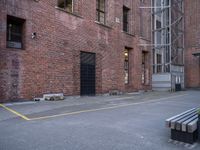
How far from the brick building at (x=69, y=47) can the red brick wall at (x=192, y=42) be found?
1013cm

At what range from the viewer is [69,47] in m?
14.9

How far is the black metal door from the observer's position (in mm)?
16094

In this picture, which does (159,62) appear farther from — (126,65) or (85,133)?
(85,133)

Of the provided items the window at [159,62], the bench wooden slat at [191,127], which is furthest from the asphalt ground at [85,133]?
the window at [159,62]

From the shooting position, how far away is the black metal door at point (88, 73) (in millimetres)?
16094

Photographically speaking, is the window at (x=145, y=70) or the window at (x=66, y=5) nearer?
the window at (x=66, y=5)

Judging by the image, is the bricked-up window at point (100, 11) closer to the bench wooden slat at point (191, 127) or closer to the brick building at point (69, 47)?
the brick building at point (69, 47)

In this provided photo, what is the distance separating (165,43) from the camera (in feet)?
87.0

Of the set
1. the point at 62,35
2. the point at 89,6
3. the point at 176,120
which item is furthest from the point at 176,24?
the point at 176,120

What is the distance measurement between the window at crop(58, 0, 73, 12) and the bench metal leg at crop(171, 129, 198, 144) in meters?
11.7

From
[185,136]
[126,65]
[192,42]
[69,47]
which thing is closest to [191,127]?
[185,136]

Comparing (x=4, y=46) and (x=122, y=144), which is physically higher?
(x=4, y=46)

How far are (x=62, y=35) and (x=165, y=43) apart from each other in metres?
15.4

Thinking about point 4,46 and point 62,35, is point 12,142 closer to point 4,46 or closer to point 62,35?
point 4,46
